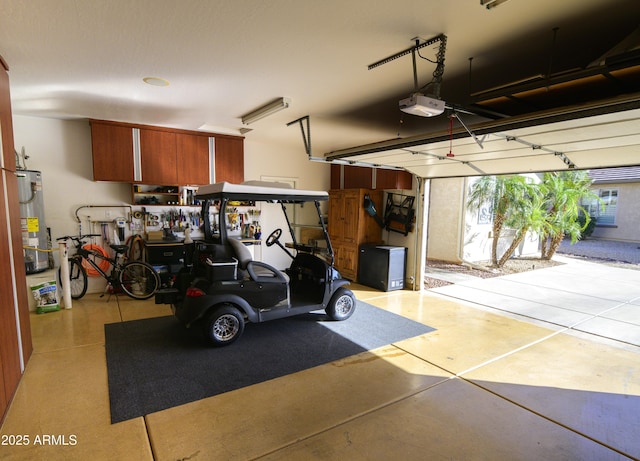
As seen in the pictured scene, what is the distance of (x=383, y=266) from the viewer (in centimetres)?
640

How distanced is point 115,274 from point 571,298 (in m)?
8.23

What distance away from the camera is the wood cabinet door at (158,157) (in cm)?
573

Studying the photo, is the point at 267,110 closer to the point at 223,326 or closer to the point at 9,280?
the point at 223,326

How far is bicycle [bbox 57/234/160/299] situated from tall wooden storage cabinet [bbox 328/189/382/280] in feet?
12.4

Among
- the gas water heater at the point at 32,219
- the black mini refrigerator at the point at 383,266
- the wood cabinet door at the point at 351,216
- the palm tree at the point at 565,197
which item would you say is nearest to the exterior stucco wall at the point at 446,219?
the palm tree at the point at 565,197

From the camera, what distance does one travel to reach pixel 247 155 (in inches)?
279

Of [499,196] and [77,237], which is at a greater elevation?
[499,196]

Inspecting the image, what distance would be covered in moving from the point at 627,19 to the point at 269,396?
12.8 feet

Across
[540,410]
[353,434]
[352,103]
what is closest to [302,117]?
[352,103]

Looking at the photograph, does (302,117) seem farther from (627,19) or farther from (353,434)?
(353,434)

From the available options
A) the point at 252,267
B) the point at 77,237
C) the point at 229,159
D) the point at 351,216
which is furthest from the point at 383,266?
the point at 77,237

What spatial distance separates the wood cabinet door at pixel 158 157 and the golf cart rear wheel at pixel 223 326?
10.9 ft

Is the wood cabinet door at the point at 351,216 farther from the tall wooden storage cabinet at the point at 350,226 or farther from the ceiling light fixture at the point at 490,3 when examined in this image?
the ceiling light fixture at the point at 490,3

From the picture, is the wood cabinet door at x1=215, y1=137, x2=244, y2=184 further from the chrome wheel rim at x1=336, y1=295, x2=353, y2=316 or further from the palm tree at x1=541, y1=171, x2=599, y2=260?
the palm tree at x1=541, y1=171, x2=599, y2=260
